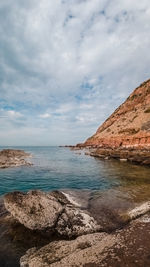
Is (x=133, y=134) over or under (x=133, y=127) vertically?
under

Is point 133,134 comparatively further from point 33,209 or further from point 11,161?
point 33,209

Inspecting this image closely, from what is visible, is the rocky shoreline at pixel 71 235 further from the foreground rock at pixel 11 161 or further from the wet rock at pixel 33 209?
the foreground rock at pixel 11 161

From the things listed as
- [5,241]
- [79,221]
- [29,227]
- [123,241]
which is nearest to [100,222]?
[79,221]

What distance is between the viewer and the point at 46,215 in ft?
19.8

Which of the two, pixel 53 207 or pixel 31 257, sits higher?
A: pixel 53 207

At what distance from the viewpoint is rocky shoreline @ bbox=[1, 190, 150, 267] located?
3.96 metres

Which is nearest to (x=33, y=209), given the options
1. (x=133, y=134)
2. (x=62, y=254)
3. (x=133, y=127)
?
(x=62, y=254)

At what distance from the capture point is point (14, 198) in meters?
6.68

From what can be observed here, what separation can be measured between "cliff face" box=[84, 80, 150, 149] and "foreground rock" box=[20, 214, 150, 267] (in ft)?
125

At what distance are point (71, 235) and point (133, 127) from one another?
2140 inches

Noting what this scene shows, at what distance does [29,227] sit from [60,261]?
225cm

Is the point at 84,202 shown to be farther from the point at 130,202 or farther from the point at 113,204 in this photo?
the point at 130,202

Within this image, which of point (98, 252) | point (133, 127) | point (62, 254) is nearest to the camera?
point (98, 252)

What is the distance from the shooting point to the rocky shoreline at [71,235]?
396 centimetres
